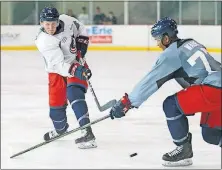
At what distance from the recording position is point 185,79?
2.55 meters

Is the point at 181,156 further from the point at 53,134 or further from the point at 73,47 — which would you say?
the point at 53,134

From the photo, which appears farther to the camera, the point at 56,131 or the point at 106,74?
the point at 106,74

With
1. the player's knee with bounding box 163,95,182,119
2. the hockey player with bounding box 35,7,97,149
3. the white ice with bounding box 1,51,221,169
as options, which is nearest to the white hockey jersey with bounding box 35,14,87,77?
the hockey player with bounding box 35,7,97,149

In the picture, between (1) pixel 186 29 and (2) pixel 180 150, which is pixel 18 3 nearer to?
(1) pixel 186 29

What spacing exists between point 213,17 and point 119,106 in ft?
24.5

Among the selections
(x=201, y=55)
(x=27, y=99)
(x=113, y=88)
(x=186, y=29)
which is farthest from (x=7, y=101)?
(x=186, y=29)

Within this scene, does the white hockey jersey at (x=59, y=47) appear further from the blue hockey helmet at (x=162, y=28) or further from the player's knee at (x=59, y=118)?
the blue hockey helmet at (x=162, y=28)

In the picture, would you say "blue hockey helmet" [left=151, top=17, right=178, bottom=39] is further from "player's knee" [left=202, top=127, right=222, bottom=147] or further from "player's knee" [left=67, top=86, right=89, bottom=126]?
"player's knee" [left=67, top=86, right=89, bottom=126]

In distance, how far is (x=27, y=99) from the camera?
518 cm

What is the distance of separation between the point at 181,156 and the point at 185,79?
415 millimetres

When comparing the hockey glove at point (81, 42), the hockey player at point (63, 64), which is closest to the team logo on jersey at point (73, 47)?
the hockey player at point (63, 64)

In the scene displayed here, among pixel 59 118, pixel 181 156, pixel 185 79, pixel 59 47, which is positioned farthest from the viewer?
pixel 59 118

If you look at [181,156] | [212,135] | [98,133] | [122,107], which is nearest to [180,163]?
[181,156]

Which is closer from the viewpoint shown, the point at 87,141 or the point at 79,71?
the point at 79,71
